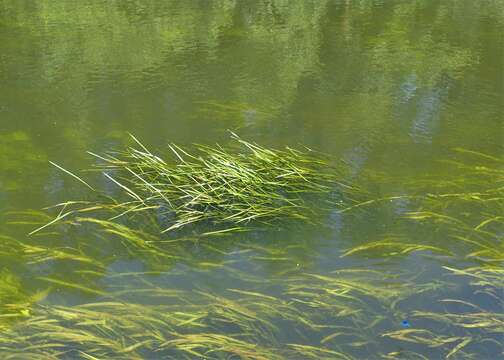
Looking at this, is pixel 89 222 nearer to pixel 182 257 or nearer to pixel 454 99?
pixel 182 257

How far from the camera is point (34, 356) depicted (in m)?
3.18

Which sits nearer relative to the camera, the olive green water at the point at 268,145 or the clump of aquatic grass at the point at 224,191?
the olive green water at the point at 268,145

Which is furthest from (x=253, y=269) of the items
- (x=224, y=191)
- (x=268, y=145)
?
(x=268, y=145)

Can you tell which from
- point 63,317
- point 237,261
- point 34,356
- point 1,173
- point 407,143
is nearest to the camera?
point 34,356

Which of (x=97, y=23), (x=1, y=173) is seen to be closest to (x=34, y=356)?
(x=1, y=173)

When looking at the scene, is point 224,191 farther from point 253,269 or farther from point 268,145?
point 268,145

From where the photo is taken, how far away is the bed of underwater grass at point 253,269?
333cm

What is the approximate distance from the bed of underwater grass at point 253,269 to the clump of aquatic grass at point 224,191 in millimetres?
16

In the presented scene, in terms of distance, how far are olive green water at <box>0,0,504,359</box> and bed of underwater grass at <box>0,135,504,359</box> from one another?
0.01 metres

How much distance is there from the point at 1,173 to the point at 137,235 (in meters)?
1.69

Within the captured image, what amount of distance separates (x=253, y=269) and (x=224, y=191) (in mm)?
732

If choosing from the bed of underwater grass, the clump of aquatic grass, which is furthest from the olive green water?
the clump of aquatic grass

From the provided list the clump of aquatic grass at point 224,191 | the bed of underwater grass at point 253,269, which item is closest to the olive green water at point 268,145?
the bed of underwater grass at point 253,269

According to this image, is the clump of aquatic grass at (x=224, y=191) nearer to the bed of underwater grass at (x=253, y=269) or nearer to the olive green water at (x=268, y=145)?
the bed of underwater grass at (x=253, y=269)
